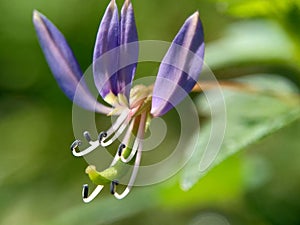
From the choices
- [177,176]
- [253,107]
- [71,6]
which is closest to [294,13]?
[253,107]

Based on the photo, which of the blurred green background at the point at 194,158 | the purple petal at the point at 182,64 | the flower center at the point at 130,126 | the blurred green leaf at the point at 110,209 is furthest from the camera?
the blurred green leaf at the point at 110,209

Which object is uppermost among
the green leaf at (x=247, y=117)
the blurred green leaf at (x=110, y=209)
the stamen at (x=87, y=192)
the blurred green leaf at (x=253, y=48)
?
the stamen at (x=87, y=192)

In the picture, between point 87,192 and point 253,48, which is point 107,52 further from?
point 253,48

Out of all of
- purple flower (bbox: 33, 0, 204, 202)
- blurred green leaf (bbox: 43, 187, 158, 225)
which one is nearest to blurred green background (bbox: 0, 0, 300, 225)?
blurred green leaf (bbox: 43, 187, 158, 225)

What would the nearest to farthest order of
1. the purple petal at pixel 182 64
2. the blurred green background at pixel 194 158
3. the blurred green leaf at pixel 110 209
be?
the purple petal at pixel 182 64, the blurred green background at pixel 194 158, the blurred green leaf at pixel 110 209

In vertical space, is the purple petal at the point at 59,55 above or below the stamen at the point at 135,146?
above

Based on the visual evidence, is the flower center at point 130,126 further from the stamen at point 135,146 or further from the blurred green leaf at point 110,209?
the blurred green leaf at point 110,209

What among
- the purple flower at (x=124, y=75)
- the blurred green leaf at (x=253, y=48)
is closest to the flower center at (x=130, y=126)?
the purple flower at (x=124, y=75)

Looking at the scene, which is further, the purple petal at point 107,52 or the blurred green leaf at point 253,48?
the blurred green leaf at point 253,48
